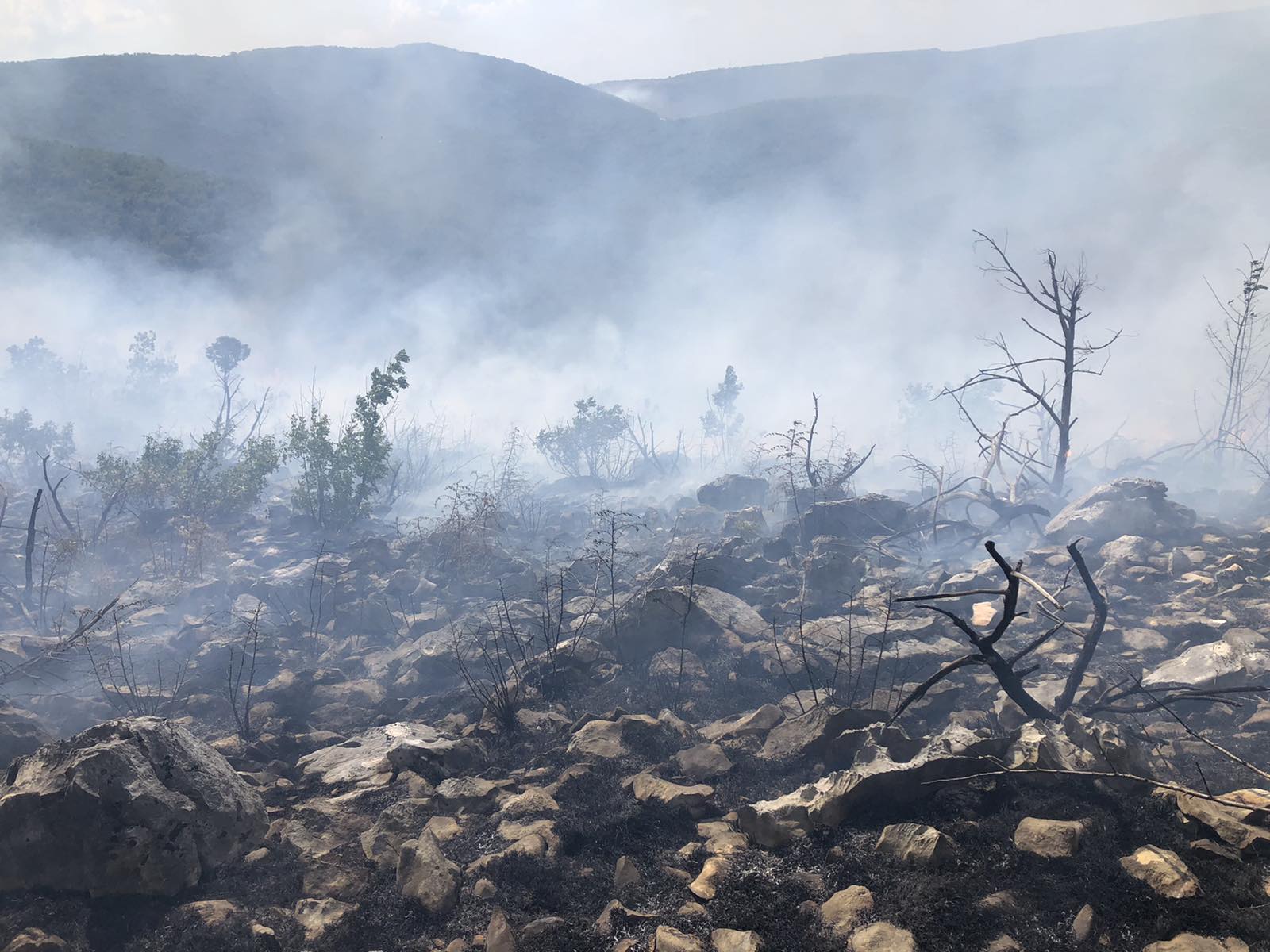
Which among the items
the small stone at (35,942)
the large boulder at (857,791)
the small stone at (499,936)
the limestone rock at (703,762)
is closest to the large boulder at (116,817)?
the small stone at (35,942)

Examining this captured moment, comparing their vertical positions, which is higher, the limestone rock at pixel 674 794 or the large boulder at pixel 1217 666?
the large boulder at pixel 1217 666

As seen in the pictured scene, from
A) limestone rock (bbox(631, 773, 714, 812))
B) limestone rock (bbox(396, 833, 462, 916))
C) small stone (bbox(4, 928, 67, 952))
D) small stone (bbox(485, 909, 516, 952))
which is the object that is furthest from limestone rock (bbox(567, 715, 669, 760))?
small stone (bbox(4, 928, 67, 952))

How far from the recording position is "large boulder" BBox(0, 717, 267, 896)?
484 centimetres

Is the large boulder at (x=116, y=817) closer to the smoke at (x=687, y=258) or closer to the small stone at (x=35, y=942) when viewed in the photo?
the small stone at (x=35, y=942)

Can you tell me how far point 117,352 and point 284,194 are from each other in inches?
1182

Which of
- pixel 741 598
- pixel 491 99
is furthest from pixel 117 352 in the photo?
pixel 491 99

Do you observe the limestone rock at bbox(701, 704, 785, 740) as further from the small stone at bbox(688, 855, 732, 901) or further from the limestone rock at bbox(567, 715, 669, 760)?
the small stone at bbox(688, 855, 732, 901)

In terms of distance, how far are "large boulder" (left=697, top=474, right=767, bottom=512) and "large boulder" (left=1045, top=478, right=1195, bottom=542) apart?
9402 millimetres

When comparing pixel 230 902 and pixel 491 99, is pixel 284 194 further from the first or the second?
pixel 230 902

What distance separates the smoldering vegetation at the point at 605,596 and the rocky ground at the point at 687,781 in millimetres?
40

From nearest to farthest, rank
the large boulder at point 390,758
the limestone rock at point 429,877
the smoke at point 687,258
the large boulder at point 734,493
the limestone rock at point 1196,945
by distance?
the limestone rock at point 1196,945
the limestone rock at point 429,877
the large boulder at point 390,758
the large boulder at point 734,493
the smoke at point 687,258

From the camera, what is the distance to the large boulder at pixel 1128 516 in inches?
590

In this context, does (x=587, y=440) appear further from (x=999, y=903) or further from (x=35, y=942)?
(x=999, y=903)

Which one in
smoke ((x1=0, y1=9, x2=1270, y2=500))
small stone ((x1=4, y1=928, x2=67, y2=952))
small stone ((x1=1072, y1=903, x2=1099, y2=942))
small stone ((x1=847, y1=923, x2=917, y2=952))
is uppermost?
smoke ((x1=0, y1=9, x2=1270, y2=500))
